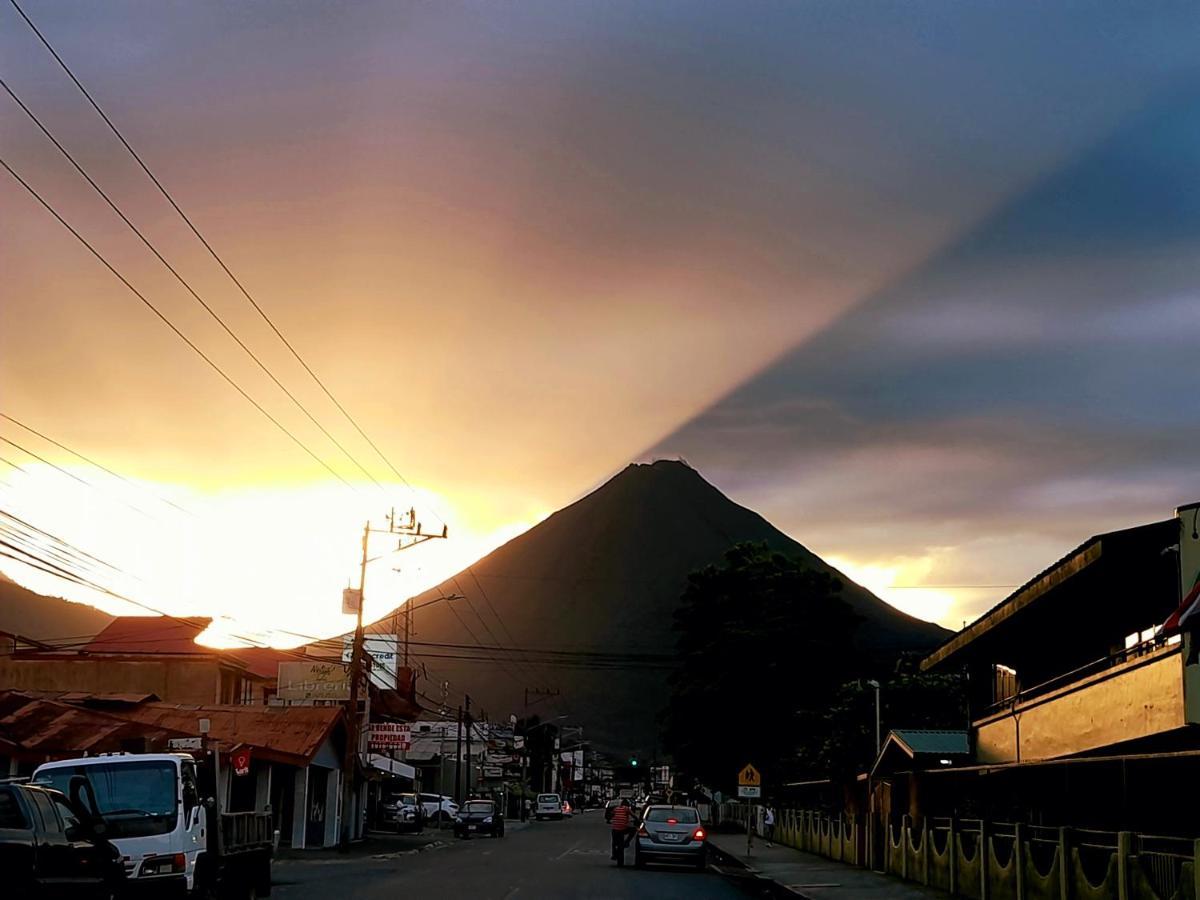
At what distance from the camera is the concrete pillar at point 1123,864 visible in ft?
55.7

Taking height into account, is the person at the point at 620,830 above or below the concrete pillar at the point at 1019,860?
below

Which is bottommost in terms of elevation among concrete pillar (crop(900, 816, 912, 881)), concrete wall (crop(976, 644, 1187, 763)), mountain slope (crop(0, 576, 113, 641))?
concrete pillar (crop(900, 816, 912, 881))

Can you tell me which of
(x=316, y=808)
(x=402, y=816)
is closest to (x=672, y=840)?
(x=316, y=808)

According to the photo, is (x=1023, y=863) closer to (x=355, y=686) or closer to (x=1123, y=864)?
(x=1123, y=864)

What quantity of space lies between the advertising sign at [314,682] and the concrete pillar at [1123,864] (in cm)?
4149

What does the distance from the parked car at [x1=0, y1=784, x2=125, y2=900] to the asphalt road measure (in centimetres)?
1002

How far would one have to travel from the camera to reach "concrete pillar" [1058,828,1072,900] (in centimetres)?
1908

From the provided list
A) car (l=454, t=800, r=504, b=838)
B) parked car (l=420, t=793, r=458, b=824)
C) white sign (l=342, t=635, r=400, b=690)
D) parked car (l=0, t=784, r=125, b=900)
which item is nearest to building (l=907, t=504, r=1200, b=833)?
parked car (l=0, t=784, r=125, b=900)

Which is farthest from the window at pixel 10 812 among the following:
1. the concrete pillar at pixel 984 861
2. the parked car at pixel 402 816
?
the parked car at pixel 402 816

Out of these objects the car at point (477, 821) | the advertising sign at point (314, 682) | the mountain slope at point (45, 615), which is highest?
the mountain slope at point (45, 615)

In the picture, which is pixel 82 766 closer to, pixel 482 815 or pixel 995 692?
pixel 995 692

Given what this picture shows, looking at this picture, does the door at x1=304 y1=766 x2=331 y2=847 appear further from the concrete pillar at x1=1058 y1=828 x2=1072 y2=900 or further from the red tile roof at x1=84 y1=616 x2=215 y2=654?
the concrete pillar at x1=1058 y1=828 x2=1072 y2=900

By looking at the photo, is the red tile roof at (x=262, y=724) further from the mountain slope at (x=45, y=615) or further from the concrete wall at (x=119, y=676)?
the mountain slope at (x=45, y=615)

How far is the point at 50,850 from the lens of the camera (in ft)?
41.0
